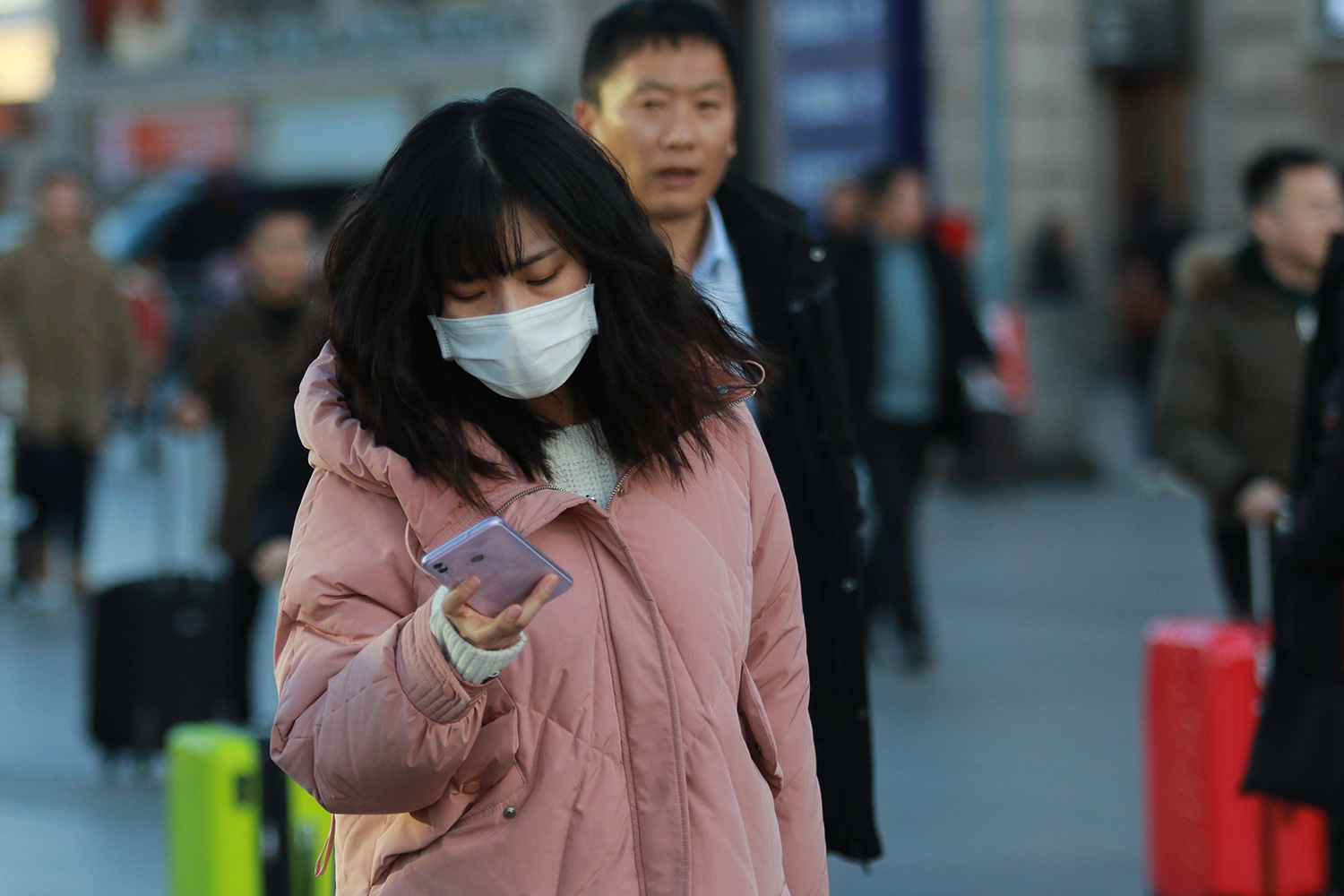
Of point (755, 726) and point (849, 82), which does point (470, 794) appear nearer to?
point (755, 726)

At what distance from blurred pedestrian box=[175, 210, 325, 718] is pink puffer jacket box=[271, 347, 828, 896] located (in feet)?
13.5

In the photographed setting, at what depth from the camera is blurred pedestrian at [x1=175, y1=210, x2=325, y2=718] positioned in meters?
6.02

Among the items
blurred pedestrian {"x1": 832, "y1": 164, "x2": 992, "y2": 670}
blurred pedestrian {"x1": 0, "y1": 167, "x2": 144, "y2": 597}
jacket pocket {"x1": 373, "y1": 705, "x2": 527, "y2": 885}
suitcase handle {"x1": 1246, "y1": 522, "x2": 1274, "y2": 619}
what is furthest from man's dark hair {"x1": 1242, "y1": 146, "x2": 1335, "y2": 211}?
blurred pedestrian {"x1": 0, "y1": 167, "x2": 144, "y2": 597}

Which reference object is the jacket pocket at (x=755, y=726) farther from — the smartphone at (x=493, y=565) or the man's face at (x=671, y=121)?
the man's face at (x=671, y=121)

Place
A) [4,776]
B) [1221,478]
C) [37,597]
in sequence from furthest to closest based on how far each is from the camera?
[37,597] < [4,776] < [1221,478]

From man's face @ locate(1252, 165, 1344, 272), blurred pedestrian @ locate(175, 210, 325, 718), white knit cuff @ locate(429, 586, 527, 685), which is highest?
white knit cuff @ locate(429, 586, 527, 685)

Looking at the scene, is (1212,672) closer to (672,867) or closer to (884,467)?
(672,867)

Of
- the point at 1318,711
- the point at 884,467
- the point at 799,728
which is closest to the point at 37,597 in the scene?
the point at 884,467

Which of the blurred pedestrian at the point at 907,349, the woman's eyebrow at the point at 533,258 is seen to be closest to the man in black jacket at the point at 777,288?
the woman's eyebrow at the point at 533,258

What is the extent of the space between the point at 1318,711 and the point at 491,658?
2352mm

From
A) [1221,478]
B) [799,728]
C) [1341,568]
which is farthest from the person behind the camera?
[1221,478]

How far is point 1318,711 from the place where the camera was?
360cm

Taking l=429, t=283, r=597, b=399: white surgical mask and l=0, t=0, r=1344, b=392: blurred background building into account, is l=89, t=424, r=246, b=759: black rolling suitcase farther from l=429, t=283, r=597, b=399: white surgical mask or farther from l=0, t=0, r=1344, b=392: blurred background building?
l=0, t=0, r=1344, b=392: blurred background building

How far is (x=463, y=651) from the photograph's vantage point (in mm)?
1750
